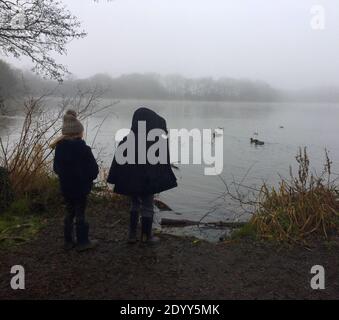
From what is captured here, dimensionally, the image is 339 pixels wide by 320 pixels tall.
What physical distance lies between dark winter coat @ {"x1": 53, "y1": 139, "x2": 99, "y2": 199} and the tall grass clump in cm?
278

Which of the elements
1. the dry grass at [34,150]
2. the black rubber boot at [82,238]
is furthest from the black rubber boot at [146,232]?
the dry grass at [34,150]

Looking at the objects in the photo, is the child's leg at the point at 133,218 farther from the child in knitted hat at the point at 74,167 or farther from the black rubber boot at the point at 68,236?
the black rubber boot at the point at 68,236

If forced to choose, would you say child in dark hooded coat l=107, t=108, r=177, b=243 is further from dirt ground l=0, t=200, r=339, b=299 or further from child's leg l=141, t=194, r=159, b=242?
dirt ground l=0, t=200, r=339, b=299

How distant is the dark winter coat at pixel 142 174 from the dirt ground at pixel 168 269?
826mm

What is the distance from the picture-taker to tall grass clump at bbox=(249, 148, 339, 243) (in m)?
5.99

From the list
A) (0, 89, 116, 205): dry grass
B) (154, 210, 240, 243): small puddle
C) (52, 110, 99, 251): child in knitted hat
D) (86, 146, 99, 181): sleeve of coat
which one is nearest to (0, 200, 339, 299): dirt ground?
(52, 110, 99, 251): child in knitted hat

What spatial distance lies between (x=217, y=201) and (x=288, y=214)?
562 centimetres

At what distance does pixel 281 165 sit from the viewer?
2123cm

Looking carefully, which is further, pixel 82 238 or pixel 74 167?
pixel 82 238

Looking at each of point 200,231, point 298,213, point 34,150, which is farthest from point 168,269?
point 34,150

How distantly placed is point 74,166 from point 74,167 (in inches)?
0.5

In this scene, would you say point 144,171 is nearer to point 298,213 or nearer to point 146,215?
point 146,215

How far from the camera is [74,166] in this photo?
5074 mm

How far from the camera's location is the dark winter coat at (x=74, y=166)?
503 centimetres
